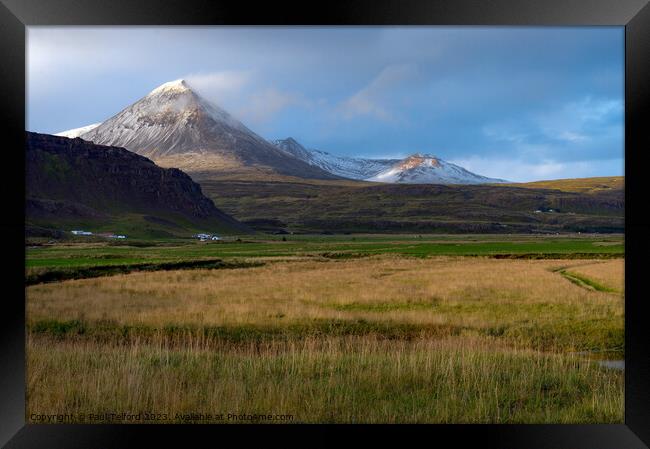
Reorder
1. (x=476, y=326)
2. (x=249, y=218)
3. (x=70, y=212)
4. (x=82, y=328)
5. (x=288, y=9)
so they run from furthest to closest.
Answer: (x=249, y=218) < (x=70, y=212) < (x=476, y=326) < (x=82, y=328) < (x=288, y=9)

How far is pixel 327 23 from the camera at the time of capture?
4.58 meters

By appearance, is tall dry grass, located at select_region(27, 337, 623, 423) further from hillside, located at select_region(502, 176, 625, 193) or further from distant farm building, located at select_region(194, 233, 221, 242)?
hillside, located at select_region(502, 176, 625, 193)

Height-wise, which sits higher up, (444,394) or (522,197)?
(522,197)

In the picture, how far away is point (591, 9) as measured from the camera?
448 cm

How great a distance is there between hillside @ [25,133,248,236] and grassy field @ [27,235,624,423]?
89.2m

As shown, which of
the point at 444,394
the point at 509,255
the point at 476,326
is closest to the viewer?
the point at 444,394

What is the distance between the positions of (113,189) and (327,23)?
132 meters

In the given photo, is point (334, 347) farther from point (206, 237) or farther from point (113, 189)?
point (113, 189)

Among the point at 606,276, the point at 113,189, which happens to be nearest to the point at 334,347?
the point at 606,276

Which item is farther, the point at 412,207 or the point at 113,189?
the point at 412,207

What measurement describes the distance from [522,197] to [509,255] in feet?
362

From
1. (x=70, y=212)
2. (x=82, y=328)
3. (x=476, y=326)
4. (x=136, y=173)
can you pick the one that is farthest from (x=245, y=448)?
(x=136, y=173)

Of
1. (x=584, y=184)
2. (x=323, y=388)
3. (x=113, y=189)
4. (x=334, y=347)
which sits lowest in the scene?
(x=334, y=347)

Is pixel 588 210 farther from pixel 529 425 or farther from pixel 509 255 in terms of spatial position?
pixel 529 425
